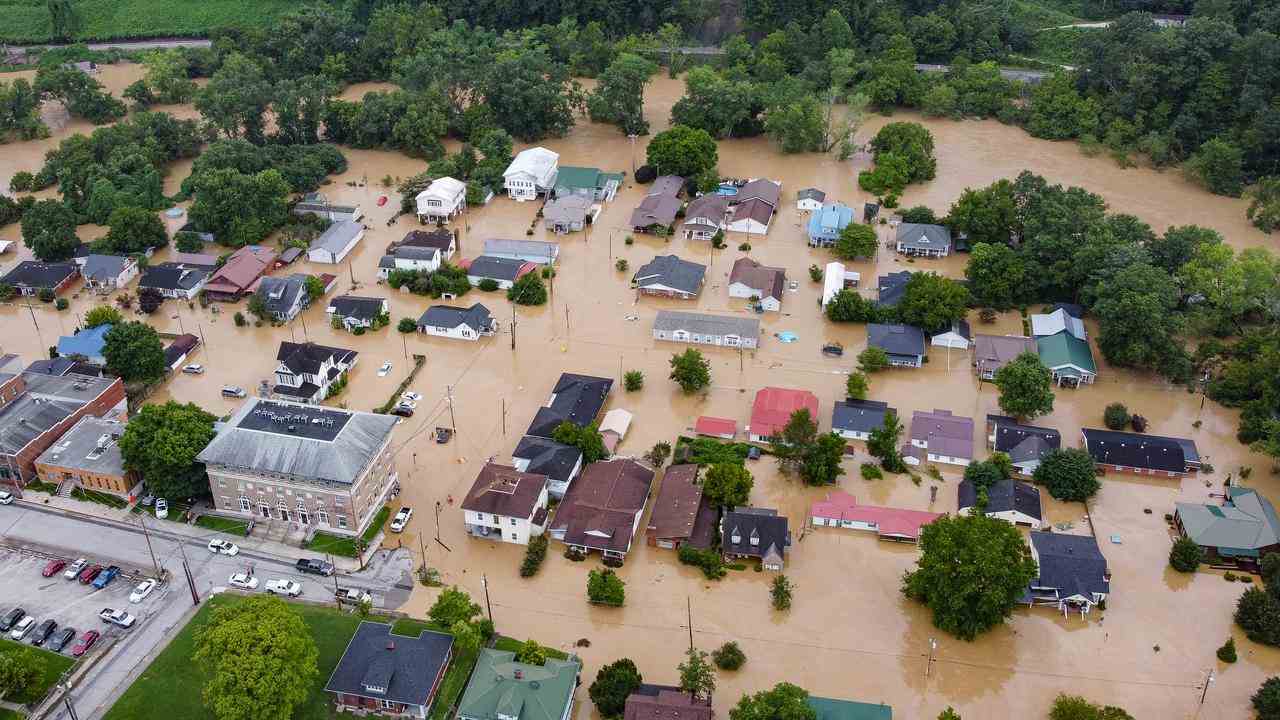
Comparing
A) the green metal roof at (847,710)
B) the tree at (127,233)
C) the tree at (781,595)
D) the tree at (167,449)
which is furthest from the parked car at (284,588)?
the tree at (127,233)

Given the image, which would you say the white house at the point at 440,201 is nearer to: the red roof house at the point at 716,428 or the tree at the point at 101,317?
the tree at the point at 101,317

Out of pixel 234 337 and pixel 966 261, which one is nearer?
pixel 234 337

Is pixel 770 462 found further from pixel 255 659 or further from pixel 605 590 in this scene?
pixel 255 659

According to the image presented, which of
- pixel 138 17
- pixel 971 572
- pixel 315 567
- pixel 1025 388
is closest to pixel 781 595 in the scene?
pixel 971 572

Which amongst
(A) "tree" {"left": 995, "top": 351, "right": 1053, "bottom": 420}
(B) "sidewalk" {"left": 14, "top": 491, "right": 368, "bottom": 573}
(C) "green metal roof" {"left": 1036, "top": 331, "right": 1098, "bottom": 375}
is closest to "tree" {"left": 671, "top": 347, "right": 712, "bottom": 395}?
(A) "tree" {"left": 995, "top": 351, "right": 1053, "bottom": 420}

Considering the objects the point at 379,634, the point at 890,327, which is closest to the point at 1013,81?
the point at 890,327

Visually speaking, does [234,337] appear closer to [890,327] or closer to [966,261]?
[890,327]

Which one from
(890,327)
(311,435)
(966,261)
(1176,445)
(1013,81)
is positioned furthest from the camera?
(1013,81)
